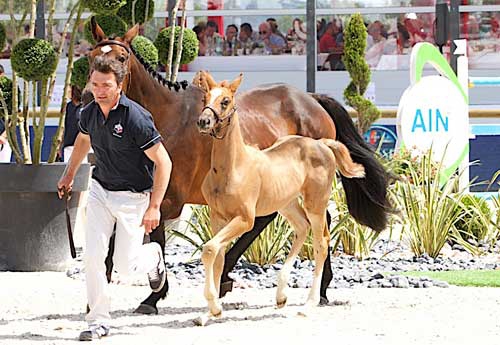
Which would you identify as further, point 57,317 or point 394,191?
point 394,191

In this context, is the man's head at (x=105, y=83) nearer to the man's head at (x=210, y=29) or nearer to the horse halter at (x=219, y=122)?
the horse halter at (x=219, y=122)

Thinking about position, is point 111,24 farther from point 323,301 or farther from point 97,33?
point 323,301

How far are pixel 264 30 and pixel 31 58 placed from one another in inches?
477

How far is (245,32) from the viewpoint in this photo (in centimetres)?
2044

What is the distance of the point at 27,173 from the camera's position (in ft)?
29.7

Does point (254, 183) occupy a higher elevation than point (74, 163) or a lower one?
lower

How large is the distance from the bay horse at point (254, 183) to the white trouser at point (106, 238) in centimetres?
49

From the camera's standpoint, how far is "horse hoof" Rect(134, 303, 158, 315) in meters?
7.20

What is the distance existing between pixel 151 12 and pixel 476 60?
1191cm

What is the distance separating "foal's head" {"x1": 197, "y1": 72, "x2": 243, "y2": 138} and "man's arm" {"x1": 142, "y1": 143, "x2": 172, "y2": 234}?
1.10 feet

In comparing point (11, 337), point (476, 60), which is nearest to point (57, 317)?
point (11, 337)

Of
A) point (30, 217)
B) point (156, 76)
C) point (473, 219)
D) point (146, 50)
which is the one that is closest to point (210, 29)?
point (473, 219)

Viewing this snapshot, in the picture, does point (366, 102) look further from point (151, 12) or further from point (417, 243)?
point (151, 12)

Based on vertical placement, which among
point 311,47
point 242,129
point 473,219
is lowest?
point 473,219
